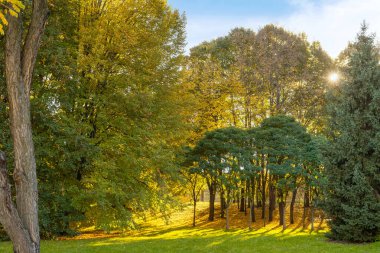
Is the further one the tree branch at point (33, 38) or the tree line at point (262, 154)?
the tree line at point (262, 154)

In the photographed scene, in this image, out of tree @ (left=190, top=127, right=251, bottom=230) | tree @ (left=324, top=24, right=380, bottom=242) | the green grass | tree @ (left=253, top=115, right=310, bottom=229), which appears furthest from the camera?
tree @ (left=190, top=127, right=251, bottom=230)

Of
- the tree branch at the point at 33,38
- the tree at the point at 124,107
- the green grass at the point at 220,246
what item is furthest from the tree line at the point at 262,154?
the tree branch at the point at 33,38

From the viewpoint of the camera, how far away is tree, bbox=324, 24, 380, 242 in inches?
647

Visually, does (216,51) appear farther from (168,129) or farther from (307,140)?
(168,129)

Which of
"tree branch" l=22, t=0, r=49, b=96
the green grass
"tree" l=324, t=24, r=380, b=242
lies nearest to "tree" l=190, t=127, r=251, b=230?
the green grass

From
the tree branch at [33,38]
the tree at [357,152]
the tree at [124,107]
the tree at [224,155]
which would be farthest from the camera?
the tree at [224,155]

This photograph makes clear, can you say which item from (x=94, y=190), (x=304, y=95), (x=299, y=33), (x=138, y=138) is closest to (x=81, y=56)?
(x=138, y=138)

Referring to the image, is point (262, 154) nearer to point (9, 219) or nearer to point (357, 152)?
point (357, 152)

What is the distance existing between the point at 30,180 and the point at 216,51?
30619 millimetres

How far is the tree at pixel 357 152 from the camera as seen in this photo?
647 inches

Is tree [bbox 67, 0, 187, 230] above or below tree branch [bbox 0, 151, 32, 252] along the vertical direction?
above

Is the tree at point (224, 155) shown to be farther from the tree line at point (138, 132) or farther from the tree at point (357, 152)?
the tree at point (357, 152)

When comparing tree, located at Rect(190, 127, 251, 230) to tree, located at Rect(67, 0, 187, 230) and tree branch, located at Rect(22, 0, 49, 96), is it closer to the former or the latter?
tree, located at Rect(67, 0, 187, 230)

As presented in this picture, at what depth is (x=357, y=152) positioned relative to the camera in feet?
55.9
